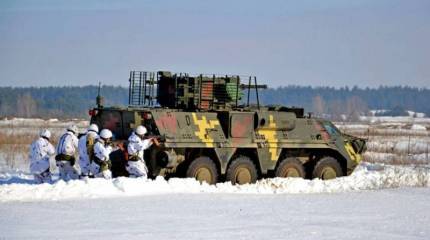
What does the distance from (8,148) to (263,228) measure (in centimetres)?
2054

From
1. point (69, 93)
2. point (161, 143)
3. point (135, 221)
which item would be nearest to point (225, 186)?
point (161, 143)

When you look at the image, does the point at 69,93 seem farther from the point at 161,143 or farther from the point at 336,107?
the point at 161,143

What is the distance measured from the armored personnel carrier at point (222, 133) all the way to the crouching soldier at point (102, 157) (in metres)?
0.67

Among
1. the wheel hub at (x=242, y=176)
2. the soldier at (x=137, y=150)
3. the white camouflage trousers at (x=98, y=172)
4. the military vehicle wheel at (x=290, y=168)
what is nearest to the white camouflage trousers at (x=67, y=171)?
the white camouflage trousers at (x=98, y=172)

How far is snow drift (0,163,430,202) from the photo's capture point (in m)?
18.5

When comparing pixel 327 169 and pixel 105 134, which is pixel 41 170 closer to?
pixel 105 134

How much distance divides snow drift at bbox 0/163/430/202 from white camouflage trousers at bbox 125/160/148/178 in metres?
0.55

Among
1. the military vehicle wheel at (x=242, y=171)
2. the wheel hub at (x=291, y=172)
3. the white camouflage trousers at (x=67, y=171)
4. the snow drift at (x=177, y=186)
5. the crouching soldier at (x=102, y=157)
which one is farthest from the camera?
the wheel hub at (x=291, y=172)

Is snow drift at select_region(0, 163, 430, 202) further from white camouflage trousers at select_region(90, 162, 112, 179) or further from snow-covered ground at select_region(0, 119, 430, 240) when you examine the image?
white camouflage trousers at select_region(90, 162, 112, 179)

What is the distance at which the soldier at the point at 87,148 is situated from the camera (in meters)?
20.8

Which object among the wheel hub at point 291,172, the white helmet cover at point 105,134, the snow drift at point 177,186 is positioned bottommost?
the snow drift at point 177,186

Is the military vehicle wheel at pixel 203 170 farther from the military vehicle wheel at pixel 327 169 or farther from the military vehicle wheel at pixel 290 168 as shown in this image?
the military vehicle wheel at pixel 327 169

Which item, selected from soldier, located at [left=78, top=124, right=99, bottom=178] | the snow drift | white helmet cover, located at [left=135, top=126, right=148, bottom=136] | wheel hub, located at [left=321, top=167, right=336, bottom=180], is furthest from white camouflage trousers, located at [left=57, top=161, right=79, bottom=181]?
wheel hub, located at [left=321, top=167, right=336, bottom=180]

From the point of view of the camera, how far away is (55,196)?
18406 millimetres
